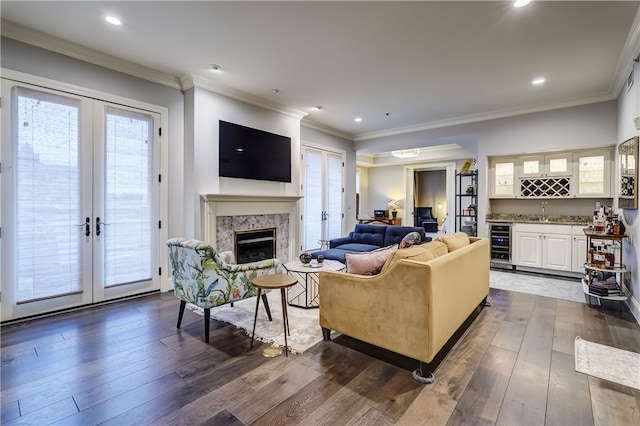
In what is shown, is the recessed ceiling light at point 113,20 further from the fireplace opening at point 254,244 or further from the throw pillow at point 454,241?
the throw pillow at point 454,241

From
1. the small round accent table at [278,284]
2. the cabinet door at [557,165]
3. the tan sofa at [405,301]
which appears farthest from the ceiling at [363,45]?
the small round accent table at [278,284]

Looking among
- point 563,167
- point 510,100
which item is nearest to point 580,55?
point 510,100

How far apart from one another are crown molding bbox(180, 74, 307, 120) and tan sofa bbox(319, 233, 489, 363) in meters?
3.26

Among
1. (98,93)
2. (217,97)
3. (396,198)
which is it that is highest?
(217,97)

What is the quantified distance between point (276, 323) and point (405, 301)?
148 centimetres

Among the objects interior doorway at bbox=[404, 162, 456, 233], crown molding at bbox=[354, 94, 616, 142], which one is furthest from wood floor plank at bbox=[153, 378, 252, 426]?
interior doorway at bbox=[404, 162, 456, 233]

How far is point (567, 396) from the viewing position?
198cm

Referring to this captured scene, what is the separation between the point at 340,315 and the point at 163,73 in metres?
3.88

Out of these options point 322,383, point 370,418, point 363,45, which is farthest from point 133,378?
point 363,45

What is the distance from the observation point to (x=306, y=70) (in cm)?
391

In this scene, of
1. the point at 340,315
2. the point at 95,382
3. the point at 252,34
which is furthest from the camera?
the point at 252,34

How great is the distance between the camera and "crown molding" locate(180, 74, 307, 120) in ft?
13.8

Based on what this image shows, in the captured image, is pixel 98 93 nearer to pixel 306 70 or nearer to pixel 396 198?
pixel 306 70

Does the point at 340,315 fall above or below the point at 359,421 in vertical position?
above
